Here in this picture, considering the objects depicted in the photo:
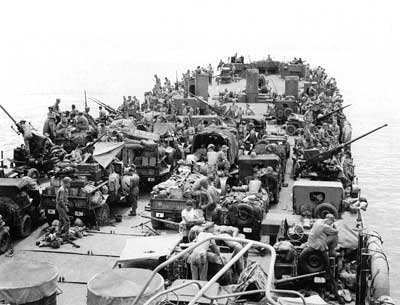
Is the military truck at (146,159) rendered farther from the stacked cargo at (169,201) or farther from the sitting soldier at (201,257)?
the sitting soldier at (201,257)

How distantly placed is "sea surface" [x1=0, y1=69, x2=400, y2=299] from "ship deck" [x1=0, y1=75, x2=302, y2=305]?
741 centimetres

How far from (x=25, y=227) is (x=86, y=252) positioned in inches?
91.8

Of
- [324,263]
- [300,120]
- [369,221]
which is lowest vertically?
[369,221]

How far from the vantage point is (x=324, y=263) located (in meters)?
13.3

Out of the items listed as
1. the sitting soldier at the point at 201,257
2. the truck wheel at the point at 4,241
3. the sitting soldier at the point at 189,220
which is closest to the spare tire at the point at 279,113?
the sitting soldier at the point at 189,220

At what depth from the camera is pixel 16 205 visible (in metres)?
17.2

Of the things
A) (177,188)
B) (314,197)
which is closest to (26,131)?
(177,188)

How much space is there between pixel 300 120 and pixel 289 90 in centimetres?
852

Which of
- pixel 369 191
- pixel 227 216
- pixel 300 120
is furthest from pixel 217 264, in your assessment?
pixel 369 191

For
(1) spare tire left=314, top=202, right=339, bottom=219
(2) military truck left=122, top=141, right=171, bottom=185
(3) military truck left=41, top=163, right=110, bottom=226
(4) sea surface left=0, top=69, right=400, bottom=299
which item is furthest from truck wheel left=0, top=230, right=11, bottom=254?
(4) sea surface left=0, top=69, right=400, bottom=299

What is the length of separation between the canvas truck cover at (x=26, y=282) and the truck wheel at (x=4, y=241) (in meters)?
5.33

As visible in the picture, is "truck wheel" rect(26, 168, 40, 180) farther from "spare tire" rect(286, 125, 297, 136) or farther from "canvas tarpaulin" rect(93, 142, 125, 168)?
"spare tire" rect(286, 125, 297, 136)

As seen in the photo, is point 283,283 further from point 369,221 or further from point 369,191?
point 369,191

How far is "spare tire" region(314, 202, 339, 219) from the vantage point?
57.0ft
